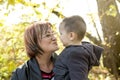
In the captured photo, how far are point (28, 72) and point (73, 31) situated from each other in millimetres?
571

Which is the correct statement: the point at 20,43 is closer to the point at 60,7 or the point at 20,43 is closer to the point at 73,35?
the point at 60,7

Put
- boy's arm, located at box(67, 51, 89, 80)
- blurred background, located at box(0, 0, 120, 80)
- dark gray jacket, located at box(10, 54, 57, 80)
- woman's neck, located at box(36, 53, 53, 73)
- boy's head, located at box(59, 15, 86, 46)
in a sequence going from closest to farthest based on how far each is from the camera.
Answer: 1. boy's arm, located at box(67, 51, 89, 80)
2. boy's head, located at box(59, 15, 86, 46)
3. dark gray jacket, located at box(10, 54, 57, 80)
4. woman's neck, located at box(36, 53, 53, 73)
5. blurred background, located at box(0, 0, 120, 80)

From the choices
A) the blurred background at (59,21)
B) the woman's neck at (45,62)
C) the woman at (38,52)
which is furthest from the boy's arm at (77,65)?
the blurred background at (59,21)

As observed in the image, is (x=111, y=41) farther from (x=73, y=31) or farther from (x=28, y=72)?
(x=73, y=31)

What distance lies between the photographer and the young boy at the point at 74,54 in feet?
8.44

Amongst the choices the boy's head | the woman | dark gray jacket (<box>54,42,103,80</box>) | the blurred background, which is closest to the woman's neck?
the woman

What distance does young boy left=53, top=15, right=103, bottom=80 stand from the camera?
257cm

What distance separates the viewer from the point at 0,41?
5867 millimetres

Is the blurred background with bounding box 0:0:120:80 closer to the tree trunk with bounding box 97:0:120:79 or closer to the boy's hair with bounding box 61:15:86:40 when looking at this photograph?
the tree trunk with bounding box 97:0:120:79

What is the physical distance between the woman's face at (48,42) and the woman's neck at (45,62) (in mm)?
83

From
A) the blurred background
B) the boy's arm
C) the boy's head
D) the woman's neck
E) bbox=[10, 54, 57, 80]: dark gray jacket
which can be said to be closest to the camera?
the boy's arm

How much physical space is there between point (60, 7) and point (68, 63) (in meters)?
4.33

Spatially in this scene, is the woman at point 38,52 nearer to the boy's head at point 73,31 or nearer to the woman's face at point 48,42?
the woman's face at point 48,42

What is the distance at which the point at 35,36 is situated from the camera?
9.64 feet
